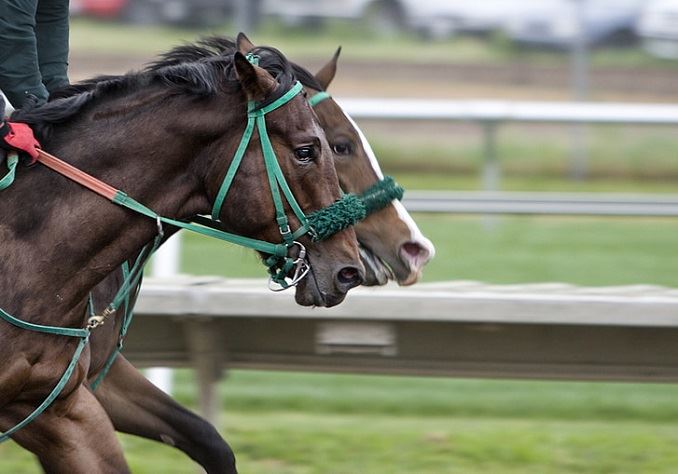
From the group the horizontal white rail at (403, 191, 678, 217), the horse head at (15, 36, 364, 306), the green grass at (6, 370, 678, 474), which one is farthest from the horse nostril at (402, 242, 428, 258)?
the horizontal white rail at (403, 191, 678, 217)

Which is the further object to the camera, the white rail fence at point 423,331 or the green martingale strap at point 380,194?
the white rail fence at point 423,331

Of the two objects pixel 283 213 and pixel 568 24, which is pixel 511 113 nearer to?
pixel 283 213

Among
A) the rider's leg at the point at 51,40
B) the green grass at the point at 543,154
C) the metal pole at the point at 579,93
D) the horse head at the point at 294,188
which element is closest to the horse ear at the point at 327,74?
the rider's leg at the point at 51,40

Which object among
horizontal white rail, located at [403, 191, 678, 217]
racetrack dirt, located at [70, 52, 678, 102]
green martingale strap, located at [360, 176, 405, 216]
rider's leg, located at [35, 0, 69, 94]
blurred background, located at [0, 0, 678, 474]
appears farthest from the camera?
racetrack dirt, located at [70, 52, 678, 102]

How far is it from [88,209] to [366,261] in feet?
3.85

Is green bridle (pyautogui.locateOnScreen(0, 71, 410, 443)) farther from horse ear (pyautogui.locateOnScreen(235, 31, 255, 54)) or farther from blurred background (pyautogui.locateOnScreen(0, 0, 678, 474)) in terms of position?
blurred background (pyautogui.locateOnScreen(0, 0, 678, 474))

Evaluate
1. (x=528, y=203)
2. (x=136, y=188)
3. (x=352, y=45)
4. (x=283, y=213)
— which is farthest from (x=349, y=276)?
(x=352, y=45)

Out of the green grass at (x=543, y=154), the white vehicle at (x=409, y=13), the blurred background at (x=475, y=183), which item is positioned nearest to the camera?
the blurred background at (x=475, y=183)

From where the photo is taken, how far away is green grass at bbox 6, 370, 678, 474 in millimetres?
5281

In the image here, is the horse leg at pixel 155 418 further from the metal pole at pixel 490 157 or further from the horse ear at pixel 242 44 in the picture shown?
the metal pole at pixel 490 157

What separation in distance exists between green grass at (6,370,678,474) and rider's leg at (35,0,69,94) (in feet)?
6.12

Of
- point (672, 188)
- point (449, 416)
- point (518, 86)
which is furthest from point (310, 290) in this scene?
point (518, 86)

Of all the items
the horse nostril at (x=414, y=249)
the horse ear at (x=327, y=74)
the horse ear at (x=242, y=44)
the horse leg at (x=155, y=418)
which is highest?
the horse ear at (x=242, y=44)

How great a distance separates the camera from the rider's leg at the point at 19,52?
3709mm
